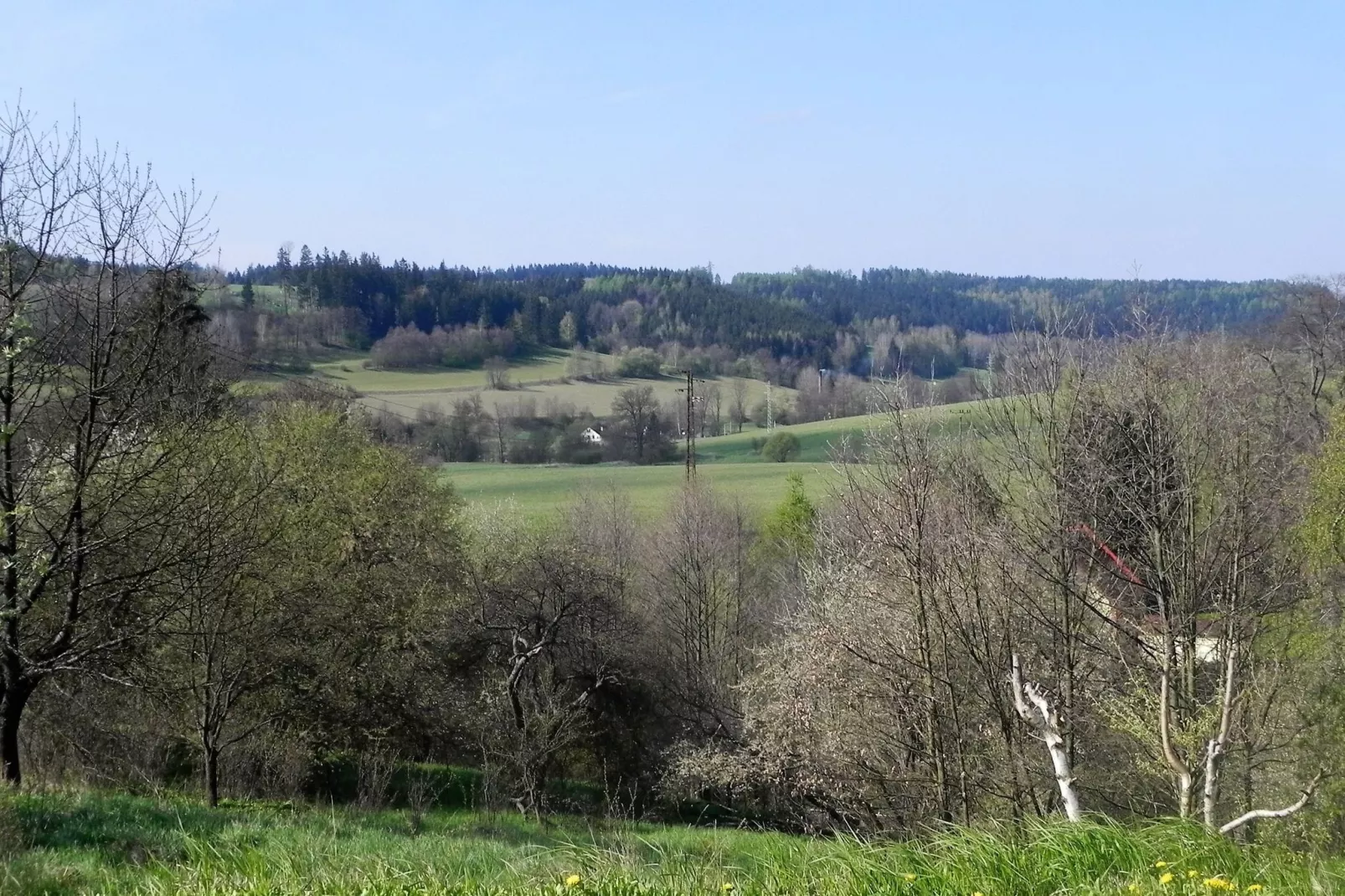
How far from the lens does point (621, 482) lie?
63.2 m

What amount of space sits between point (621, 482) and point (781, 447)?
51.9 feet

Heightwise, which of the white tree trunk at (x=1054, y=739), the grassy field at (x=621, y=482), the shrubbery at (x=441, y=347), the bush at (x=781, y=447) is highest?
the shrubbery at (x=441, y=347)

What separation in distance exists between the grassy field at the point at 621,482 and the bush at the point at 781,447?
9.37 feet

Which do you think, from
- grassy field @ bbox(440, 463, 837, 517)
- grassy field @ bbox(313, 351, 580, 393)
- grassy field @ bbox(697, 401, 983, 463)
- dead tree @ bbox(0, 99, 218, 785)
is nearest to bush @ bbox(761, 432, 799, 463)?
grassy field @ bbox(697, 401, 983, 463)

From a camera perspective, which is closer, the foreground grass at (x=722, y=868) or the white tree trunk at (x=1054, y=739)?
the foreground grass at (x=722, y=868)

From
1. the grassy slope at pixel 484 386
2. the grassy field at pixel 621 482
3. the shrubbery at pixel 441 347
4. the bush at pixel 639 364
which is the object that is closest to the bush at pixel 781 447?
the grassy field at pixel 621 482

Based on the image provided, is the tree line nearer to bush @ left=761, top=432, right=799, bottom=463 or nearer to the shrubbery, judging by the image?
the shrubbery

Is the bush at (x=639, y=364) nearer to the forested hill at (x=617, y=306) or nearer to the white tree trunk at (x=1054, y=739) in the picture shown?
the forested hill at (x=617, y=306)

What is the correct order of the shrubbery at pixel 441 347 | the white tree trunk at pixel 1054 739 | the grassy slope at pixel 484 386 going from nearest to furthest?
the white tree trunk at pixel 1054 739 < the grassy slope at pixel 484 386 < the shrubbery at pixel 441 347

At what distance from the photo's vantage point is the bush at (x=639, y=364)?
107250 millimetres

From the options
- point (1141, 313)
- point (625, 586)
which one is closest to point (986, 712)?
point (1141, 313)

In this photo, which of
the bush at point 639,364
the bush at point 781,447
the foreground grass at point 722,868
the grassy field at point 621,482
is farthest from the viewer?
the bush at point 639,364

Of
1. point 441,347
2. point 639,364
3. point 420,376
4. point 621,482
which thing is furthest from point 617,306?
point 621,482

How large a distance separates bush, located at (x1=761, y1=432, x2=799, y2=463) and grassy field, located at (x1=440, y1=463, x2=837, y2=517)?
9.37ft
